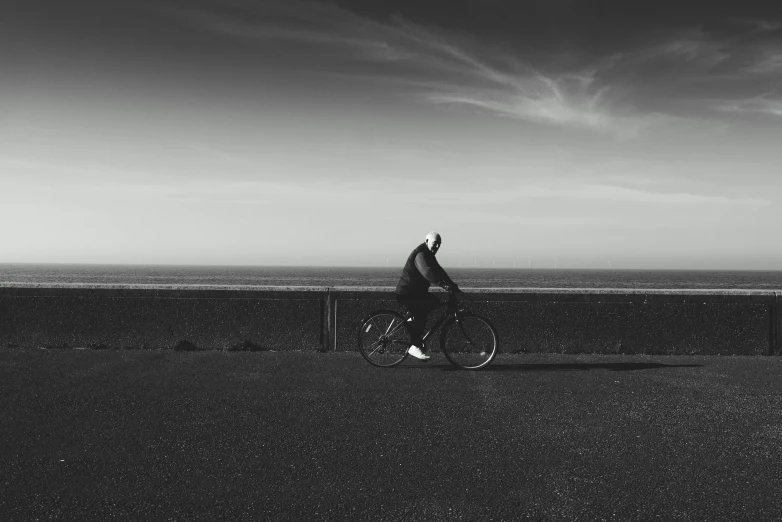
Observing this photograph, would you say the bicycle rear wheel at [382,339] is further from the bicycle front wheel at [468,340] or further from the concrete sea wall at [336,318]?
the concrete sea wall at [336,318]

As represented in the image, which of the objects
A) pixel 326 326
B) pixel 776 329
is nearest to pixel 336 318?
pixel 326 326

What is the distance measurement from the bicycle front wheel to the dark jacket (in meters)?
0.57

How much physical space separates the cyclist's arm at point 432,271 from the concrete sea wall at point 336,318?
4.20 feet

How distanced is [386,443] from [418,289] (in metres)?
4.14

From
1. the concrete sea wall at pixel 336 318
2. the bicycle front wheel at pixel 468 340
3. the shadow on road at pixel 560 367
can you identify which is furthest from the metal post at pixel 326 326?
the bicycle front wheel at pixel 468 340

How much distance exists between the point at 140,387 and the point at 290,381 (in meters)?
1.51

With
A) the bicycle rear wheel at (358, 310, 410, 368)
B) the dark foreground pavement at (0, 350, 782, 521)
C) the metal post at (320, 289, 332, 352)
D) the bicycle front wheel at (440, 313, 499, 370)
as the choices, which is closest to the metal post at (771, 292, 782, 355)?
the dark foreground pavement at (0, 350, 782, 521)

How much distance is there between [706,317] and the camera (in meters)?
9.81

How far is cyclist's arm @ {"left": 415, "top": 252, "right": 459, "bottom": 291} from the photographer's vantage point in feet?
28.4

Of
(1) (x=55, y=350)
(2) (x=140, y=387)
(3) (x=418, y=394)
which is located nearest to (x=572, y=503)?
(3) (x=418, y=394)

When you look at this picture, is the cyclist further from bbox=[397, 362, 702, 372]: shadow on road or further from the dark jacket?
bbox=[397, 362, 702, 372]: shadow on road

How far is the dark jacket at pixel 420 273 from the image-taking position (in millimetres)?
8695

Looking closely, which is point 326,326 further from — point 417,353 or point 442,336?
point 442,336

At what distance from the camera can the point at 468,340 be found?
8938 mm
